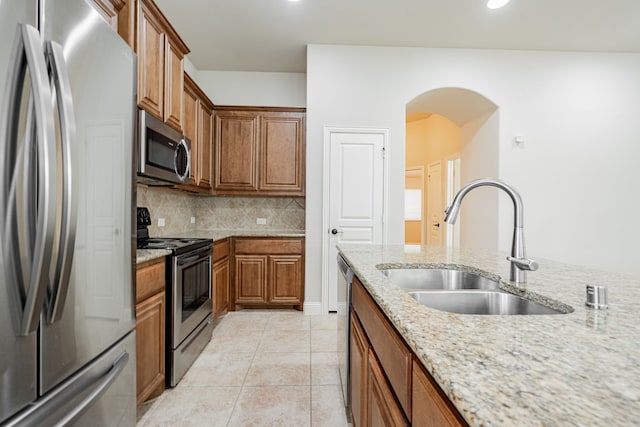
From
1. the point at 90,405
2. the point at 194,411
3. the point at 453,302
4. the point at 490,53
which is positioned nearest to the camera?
the point at 90,405

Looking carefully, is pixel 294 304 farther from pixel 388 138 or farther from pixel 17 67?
pixel 17 67

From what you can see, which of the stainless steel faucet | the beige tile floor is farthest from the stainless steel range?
the stainless steel faucet

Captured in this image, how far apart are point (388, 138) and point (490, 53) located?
1627mm

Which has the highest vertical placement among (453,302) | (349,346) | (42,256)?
(42,256)

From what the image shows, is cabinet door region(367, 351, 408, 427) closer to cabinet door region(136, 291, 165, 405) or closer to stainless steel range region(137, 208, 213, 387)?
cabinet door region(136, 291, 165, 405)

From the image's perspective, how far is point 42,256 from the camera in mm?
787

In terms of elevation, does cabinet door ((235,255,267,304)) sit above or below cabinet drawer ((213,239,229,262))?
below

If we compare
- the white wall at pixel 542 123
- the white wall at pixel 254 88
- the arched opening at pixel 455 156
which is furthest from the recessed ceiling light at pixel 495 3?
the white wall at pixel 254 88

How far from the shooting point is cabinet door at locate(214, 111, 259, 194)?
3998 millimetres

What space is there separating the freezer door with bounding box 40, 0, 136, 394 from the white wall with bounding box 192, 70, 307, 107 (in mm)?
3251

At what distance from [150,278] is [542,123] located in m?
4.39

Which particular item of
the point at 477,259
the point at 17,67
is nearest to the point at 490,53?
the point at 477,259

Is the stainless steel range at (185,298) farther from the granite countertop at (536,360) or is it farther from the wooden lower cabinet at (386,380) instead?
the granite countertop at (536,360)

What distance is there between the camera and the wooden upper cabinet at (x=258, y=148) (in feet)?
13.1
